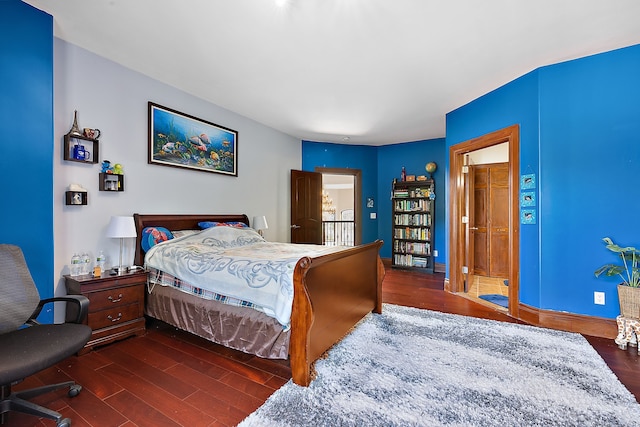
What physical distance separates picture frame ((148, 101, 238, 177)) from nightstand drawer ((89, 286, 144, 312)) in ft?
4.83

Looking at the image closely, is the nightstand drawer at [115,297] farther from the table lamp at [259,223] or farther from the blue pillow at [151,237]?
the table lamp at [259,223]

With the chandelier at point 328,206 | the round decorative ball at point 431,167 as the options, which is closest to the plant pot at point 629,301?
the round decorative ball at point 431,167

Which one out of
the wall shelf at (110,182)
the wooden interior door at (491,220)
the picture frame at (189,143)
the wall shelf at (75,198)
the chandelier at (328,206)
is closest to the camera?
the wall shelf at (75,198)

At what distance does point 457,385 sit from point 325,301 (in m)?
1.02

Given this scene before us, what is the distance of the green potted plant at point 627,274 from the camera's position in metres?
2.44

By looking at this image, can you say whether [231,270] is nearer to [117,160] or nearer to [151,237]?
[151,237]

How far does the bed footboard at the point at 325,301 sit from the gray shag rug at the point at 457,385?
6.5 inches

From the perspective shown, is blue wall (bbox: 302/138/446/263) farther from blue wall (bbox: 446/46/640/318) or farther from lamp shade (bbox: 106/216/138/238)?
lamp shade (bbox: 106/216/138/238)

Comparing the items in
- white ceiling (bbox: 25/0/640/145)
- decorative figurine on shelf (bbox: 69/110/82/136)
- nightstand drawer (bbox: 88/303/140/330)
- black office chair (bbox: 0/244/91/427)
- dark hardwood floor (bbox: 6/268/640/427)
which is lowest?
dark hardwood floor (bbox: 6/268/640/427)

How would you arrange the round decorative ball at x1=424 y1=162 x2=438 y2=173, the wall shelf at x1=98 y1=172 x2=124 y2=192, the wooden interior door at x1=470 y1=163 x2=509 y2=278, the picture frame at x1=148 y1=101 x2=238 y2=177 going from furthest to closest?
the round decorative ball at x1=424 y1=162 x2=438 y2=173 < the wooden interior door at x1=470 y1=163 x2=509 y2=278 < the picture frame at x1=148 y1=101 x2=238 y2=177 < the wall shelf at x1=98 y1=172 x2=124 y2=192

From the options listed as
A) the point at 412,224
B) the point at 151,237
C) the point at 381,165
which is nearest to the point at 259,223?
the point at 151,237

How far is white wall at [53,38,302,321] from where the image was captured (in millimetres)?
2594

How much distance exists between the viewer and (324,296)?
2145 millimetres

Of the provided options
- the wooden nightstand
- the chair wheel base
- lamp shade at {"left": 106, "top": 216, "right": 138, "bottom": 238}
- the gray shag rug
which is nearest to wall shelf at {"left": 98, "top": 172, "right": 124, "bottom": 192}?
lamp shade at {"left": 106, "top": 216, "right": 138, "bottom": 238}
